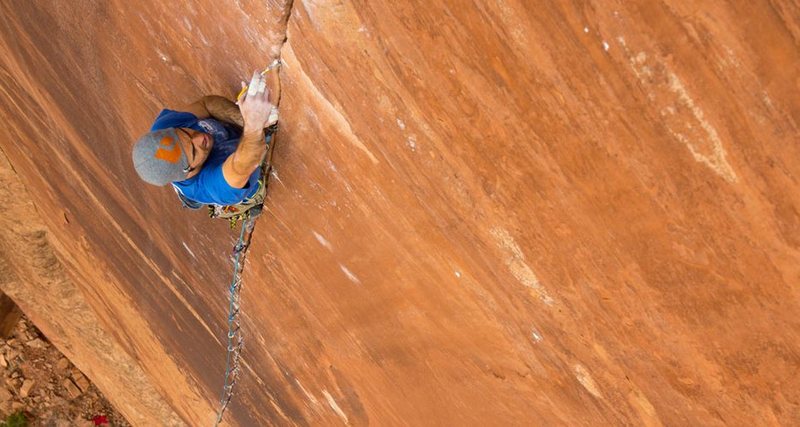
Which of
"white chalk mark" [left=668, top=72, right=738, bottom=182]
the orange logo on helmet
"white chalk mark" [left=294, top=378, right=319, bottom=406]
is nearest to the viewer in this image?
"white chalk mark" [left=668, top=72, right=738, bottom=182]

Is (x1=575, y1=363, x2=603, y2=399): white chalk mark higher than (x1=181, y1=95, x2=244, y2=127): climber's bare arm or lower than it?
lower

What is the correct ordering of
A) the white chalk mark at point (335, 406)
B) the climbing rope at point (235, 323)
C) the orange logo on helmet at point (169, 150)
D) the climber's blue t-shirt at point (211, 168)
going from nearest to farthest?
the orange logo on helmet at point (169, 150) < the climber's blue t-shirt at point (211, 168) < the climbing rope at point (235, 323) < the white chalk mark at point (335, 406)

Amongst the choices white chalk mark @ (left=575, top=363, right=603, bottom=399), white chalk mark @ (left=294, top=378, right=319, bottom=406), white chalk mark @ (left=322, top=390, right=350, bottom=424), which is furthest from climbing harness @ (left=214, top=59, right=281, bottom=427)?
white chalk mark @ (left=575, top=363, right=603, bottom=399)

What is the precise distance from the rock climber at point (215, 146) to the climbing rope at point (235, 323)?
2.04 ft

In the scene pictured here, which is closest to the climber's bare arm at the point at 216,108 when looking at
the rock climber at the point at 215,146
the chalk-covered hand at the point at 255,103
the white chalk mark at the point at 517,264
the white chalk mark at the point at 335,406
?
the rock climber at the point at 215,146

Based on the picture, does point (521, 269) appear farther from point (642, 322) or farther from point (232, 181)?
point (232, 181)

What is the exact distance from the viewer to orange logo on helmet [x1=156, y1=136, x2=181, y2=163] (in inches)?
102

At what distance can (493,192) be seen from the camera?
2.39 m

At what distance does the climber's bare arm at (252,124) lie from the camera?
266 centimetres

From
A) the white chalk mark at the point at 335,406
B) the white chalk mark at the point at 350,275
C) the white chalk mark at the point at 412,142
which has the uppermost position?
the white chalk mark at the point at 412,142

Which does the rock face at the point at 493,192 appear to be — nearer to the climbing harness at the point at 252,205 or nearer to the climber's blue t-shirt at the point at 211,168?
the climbing harness at the point at 252,205

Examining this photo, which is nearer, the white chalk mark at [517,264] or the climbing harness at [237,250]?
the white chalk mark at [517,264]

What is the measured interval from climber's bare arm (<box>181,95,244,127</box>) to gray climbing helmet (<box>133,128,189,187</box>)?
39 cm

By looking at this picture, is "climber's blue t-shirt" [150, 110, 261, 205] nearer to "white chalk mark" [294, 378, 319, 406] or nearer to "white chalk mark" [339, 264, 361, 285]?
"white chalk mark" [339, 264, 361, 285]
